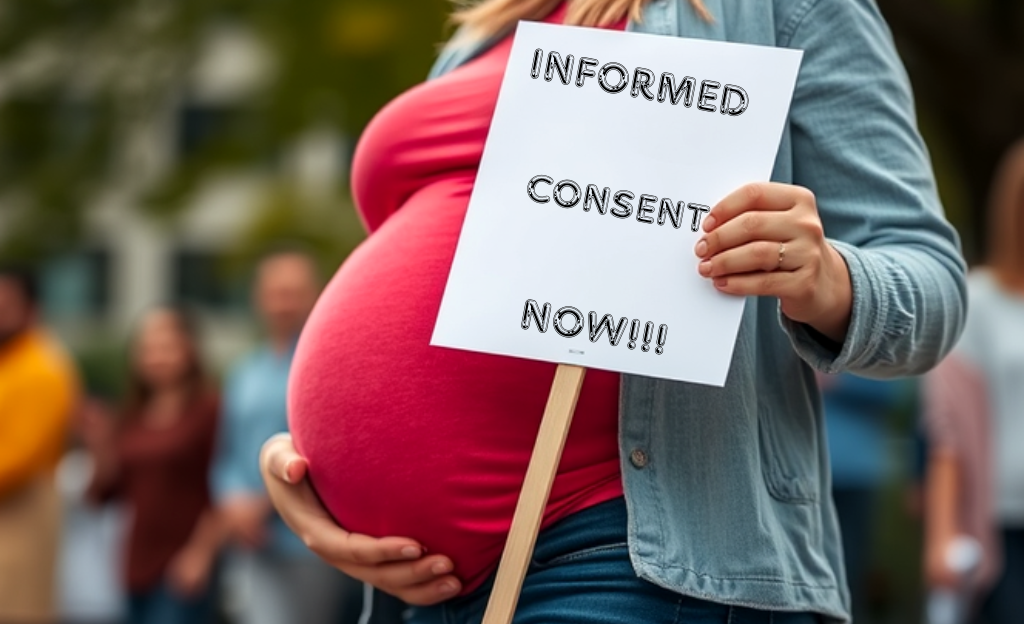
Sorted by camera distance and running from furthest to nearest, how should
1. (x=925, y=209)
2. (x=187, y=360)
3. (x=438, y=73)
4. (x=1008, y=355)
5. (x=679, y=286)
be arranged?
1. (x=187, y=360)
2. (x=1008, y=355)
3. (x=438, y=73)
4. (x=925, y=209)
5. (x=679, y=286)

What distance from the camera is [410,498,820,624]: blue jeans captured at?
6.20ft

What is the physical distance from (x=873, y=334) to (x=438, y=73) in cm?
72

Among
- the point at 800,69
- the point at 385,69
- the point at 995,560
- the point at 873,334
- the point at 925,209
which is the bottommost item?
the point at 995,560

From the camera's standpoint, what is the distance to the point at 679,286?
1.86 metres

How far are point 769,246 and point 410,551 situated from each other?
21.8 inches

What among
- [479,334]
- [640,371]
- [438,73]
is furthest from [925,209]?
[438,73]

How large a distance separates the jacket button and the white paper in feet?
0.34

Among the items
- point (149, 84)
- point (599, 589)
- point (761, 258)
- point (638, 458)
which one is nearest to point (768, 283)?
point (761, 258)

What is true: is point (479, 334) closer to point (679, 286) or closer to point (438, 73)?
point (679, 286)

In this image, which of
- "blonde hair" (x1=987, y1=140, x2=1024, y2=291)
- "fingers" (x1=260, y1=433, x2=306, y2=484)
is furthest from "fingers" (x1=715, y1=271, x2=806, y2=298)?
"blonde hair" (x1=987, y1=140, x2=1024, y2=291)

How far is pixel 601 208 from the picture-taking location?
189 cm

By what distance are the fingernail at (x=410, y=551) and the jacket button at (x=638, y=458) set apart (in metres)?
0.28

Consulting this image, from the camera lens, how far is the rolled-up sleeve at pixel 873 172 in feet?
6.44

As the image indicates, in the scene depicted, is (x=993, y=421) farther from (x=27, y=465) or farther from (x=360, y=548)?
(x=27, y=465)
